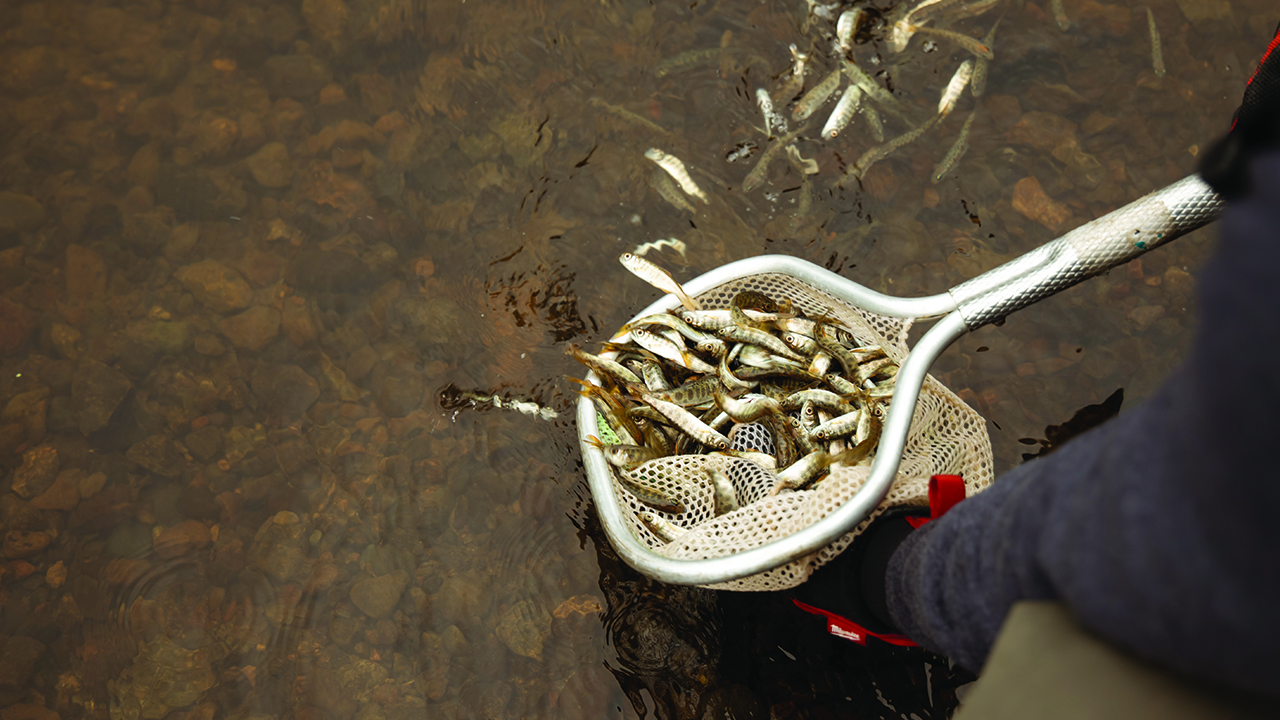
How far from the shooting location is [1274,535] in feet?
2.47

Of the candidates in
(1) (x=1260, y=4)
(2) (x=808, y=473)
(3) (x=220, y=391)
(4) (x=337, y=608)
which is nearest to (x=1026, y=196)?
(1) (x=1260, y=4)

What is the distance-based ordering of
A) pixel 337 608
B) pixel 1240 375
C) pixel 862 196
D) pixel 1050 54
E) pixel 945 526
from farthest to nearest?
pixel 1050 54
pixel 862 196
pixel 337 608
pixel 945 526
pixel 1240 375

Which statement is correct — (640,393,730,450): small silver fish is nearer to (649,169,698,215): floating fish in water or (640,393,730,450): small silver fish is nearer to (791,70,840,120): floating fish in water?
(649,169,698,215): floating fish in water

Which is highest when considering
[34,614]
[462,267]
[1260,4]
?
[1260,4]

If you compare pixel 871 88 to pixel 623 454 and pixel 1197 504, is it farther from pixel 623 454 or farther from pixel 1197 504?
pixel 1197 504

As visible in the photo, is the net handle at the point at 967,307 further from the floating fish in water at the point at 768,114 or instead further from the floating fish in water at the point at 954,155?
the floating fish in water at the point at 768,114

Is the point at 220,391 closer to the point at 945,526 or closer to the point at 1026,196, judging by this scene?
the point at 945,526

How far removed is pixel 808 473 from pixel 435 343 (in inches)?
72.2

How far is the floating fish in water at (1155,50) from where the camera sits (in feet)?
11.7

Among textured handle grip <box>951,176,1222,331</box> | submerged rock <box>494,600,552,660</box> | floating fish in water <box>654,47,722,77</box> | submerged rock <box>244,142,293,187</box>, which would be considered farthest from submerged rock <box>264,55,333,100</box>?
textured handle grip <box>951,176,1222,331</box>

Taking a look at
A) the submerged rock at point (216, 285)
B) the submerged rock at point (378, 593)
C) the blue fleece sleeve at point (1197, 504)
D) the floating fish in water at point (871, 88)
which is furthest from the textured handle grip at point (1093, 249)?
the submerged rock at point (216, 285)

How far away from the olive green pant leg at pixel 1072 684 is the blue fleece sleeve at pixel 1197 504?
0.13ft

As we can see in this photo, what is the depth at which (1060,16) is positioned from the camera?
3680mm

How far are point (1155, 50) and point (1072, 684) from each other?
3918 millimetres
